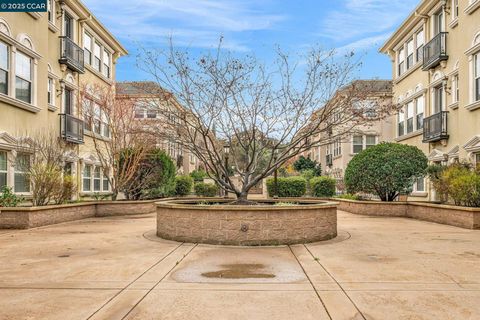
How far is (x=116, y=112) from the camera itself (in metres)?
20.4

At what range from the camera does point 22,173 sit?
15.1 m

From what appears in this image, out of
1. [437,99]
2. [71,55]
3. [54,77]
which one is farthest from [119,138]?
[437,99]

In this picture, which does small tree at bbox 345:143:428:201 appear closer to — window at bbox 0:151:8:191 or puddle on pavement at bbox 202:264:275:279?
puddle on pavement at bbox 202:264:275:279

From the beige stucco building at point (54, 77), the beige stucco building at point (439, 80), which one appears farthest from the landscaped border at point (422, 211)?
the beige stucco building at point (54, 77)

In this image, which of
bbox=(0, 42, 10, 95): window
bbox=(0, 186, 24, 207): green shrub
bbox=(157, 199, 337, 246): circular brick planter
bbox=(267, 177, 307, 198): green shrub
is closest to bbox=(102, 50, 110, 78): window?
→ bbox=(0, 42, 10, 95): window

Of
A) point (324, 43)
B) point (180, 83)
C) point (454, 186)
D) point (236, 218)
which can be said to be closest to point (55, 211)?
point (180, 83)

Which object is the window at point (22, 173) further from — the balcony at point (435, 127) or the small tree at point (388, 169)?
the balcony at point (435, 127)

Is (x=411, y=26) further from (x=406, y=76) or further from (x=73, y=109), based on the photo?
(x=73, y=109)

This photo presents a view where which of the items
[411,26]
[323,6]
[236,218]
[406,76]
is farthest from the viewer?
[406,76]

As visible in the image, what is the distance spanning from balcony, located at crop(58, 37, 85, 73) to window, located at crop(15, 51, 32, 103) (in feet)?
11.5

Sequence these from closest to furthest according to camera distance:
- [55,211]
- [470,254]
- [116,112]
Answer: [470,254]
[55,211]
[116,112]

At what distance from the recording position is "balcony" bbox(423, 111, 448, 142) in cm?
1934

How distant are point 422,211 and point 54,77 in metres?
16.7

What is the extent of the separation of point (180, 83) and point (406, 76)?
57.9 ft
